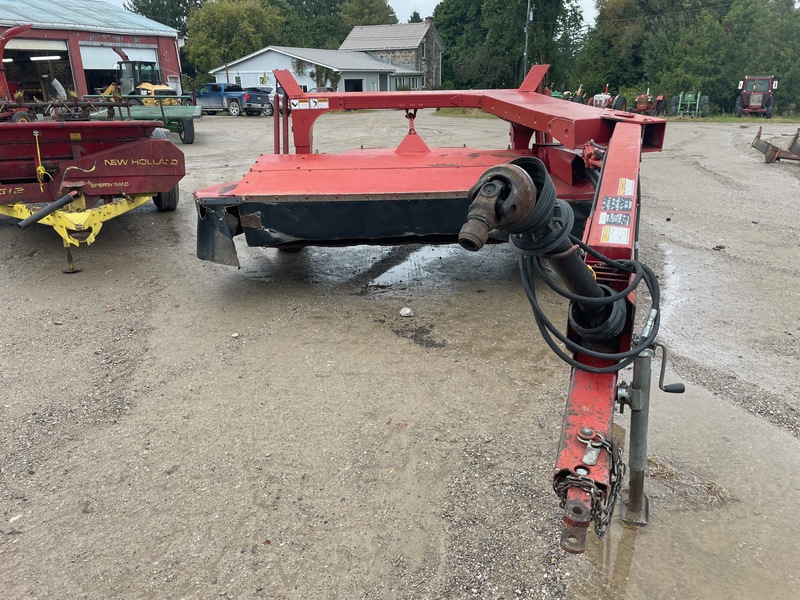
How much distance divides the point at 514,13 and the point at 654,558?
155 feet

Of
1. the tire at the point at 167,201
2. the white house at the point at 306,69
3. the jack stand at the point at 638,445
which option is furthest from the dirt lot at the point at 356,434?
the white house at the point at 306,69

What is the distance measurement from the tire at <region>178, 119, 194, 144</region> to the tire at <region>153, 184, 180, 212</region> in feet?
25.8

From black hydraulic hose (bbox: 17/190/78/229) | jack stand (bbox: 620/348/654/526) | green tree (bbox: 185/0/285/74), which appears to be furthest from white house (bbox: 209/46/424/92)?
jack stand (bbox: 620/348/654/526)

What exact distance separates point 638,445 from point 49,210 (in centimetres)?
509

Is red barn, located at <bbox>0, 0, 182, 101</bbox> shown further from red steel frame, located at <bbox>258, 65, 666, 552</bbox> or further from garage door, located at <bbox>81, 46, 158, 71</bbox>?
Answer: red steel frame, located at <bbox>258, 65, 666, 552</bbox>

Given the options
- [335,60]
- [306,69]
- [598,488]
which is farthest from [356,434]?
[335,60]

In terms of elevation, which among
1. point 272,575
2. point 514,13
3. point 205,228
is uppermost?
point 514,13

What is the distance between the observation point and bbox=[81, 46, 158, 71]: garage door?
24.3 metres

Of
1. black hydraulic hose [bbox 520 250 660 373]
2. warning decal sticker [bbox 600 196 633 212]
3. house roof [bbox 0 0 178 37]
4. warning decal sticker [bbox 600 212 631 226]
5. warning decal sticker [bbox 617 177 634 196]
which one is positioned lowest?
black hydraulic hose [bbox 520 250 660 373]

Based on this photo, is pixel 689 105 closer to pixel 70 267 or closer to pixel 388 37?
pixel 388 37

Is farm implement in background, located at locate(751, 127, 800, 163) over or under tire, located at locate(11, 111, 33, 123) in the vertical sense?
under

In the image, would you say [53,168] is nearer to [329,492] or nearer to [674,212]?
[329,492]

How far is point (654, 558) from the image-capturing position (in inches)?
97.1

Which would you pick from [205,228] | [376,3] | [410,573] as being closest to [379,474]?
[410,573]
